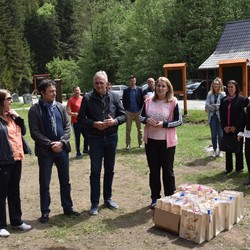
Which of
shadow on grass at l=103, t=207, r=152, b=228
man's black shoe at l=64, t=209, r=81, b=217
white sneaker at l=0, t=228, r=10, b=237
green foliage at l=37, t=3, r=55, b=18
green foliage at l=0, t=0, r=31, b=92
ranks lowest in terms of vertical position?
shadow on grass at l=103, t=207, r=152, b=228

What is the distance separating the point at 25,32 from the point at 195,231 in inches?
2980

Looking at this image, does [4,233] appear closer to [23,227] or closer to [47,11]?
[23,227]

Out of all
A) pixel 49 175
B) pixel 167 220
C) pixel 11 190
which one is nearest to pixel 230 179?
pixel 167 220

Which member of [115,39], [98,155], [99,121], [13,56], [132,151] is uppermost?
[115,39]

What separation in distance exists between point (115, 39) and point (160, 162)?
43.7 meters

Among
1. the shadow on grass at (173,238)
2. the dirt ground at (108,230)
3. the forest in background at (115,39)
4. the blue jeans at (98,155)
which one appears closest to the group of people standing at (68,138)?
the blue jeans at (98,155)

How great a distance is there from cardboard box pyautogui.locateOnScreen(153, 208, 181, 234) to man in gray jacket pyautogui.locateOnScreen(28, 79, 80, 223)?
1372mm

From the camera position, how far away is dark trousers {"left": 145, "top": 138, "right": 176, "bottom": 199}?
221 inches

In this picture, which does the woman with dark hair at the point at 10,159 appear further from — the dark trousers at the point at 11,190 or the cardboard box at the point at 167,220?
the cardboard box at the point at 167,220

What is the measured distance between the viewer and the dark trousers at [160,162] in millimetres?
5602

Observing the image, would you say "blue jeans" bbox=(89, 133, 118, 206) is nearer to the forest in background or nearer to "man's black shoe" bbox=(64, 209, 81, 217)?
"man's black shoe" bbox=(64, 209, 81, 217)

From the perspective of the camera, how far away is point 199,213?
15.2 ft

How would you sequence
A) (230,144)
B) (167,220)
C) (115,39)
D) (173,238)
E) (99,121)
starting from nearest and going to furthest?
(173,238) → (167,220) → (99,121) → (230,144) → (115,39)

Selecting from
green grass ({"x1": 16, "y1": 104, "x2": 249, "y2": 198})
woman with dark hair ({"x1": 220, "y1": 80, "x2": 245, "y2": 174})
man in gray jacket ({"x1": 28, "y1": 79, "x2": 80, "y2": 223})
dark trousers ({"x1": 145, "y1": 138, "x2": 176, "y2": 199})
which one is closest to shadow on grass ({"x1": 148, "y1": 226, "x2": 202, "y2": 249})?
dark trousers ({"x1": 145, "y1": 138, "x2": 176, "y2": 199})
